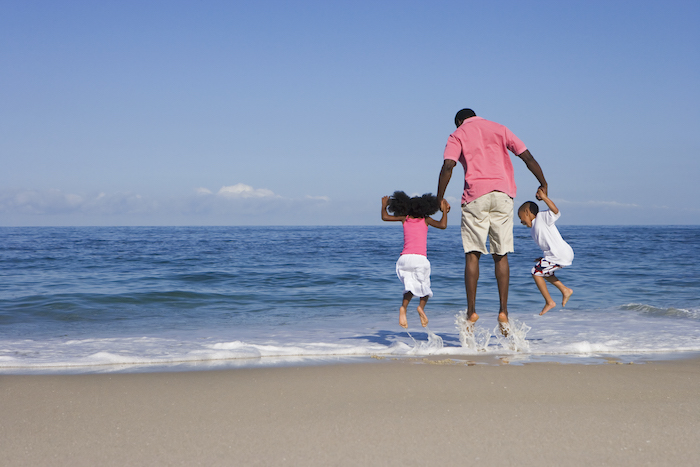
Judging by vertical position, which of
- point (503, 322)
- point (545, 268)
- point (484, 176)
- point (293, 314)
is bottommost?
point (293, 314)

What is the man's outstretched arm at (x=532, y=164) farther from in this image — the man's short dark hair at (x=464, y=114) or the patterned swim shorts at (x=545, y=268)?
the patterned swim shorts at (x=545, y=268)

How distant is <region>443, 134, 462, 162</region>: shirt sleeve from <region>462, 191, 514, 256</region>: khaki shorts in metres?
0.41

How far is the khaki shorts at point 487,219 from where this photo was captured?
4.57 metres

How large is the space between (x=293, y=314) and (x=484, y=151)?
14.2 feet

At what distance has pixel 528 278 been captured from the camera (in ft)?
40.3

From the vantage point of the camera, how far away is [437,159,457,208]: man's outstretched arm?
14.8 feet

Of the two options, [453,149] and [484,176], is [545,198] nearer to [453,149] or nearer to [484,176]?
[484,176]

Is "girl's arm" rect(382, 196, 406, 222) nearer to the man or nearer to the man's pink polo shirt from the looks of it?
the man

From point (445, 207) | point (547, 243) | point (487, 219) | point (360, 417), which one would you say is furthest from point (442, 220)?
point (360, 417)

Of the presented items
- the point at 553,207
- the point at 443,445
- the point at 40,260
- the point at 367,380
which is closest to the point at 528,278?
the point at 553,207

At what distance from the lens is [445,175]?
4.50m

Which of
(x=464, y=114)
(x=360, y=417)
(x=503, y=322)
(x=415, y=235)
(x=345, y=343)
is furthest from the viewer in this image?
(x=345, y=343)

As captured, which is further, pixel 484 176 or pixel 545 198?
pixel 545 198

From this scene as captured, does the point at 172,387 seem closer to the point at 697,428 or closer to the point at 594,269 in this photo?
the point at 697,428
